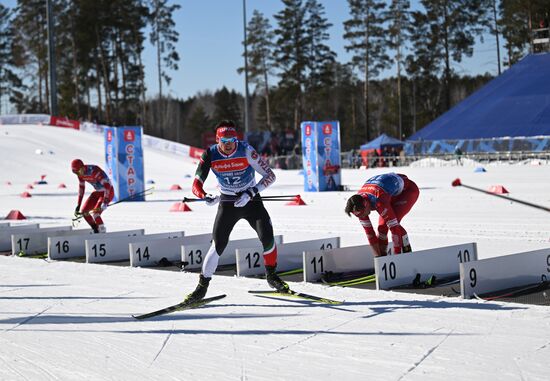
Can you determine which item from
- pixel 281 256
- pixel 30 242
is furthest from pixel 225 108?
pixel 281 256

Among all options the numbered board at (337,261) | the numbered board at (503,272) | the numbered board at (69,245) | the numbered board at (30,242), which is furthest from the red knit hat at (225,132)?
the numbered board at (30,242)

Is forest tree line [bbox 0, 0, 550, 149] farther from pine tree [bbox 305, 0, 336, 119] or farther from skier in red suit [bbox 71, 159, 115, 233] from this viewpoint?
skier in red suit [bbox 71, 159, 115, 233]

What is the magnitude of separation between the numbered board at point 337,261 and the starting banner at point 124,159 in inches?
686

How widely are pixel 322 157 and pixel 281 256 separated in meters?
16.4

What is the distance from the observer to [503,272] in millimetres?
8398

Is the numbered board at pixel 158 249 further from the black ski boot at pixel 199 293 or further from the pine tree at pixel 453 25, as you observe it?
the pine tree at pixel 453 25

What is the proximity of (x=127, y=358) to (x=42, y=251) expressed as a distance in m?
8.70

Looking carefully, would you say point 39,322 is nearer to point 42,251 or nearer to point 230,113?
point 42,251

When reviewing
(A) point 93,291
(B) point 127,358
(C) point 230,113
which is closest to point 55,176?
(A) point 93,291

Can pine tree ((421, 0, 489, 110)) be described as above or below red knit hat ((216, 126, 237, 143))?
above

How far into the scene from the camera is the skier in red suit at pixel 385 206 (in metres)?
9.00

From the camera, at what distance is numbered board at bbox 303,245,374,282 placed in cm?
968

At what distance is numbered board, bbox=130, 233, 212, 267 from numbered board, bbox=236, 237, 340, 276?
1.58 metres

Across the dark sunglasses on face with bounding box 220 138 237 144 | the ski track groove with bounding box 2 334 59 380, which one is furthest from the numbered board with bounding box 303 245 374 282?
the ski track groove with bounding box 2 334 59 380
